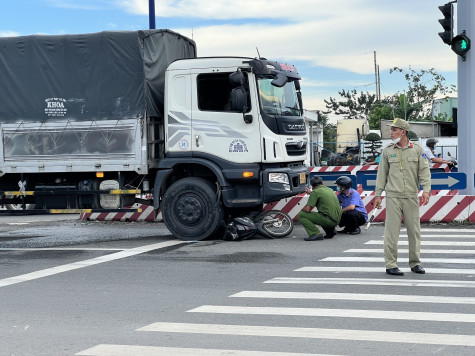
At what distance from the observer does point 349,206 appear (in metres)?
13.9

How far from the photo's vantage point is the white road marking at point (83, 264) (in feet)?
32.9

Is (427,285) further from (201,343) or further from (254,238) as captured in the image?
(254,238)

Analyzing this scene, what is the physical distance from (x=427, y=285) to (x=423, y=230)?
618 cm

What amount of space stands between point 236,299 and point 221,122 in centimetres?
580

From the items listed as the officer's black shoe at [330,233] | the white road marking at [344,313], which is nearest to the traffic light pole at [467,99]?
the officer's black shoe at [330,233]

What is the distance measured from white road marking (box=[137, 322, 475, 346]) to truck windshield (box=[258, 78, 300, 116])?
23.0 ft

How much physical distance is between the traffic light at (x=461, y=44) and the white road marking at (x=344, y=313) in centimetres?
1012

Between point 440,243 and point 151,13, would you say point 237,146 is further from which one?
point 151,13

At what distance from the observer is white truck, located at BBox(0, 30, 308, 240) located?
1348cm

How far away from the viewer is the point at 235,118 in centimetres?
1341

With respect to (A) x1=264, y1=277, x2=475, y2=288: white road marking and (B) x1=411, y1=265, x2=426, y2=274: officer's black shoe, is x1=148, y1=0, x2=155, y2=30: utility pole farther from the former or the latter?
(B) x1=411, y1=265, x2=426, y2=274: officer's black shoe

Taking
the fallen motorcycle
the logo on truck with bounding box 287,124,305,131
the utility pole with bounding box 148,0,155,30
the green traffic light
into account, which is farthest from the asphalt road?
the utility pole with bounding box 148,0,155,30

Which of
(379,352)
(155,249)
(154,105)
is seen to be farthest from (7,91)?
(379,352)

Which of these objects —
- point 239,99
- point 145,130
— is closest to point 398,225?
point 239,99
